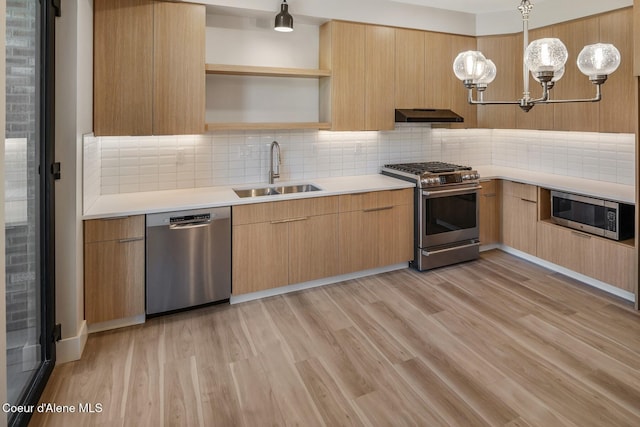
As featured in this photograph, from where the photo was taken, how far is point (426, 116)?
13.5 feet

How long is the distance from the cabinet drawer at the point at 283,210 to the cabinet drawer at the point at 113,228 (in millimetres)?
710

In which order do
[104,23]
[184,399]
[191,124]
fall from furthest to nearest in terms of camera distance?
[191,124]
[104,23]
[184,399]

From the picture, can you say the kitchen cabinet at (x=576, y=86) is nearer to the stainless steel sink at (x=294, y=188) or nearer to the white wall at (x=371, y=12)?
the white wall at (x=371, y=12)

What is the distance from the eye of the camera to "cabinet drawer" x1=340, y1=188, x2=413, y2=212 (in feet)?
12.0

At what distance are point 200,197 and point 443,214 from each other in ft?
7.73

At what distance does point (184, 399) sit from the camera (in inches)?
85.9

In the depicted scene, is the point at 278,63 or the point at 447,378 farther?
the point at 278,63

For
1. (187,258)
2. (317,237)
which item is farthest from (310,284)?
(187,258)

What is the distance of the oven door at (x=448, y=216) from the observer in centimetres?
396

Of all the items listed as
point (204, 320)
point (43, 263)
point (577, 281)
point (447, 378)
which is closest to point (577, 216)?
point (577, 281)

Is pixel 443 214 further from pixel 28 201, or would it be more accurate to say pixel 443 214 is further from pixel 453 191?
pixel 28 201

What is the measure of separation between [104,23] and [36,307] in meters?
2.03

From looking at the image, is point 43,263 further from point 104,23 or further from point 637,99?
point 637,99

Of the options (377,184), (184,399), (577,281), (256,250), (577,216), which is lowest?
(184,399)
